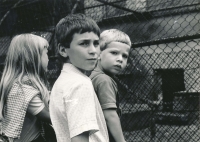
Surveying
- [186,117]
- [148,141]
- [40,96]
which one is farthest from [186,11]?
[40,96]

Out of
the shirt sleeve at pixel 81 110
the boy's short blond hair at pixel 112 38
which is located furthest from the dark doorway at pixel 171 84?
the shirt sleeve at pixel 81 110

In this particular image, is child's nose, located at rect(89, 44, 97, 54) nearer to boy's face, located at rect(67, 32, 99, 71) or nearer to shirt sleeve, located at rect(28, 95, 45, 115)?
boy's face, located at rect(67, 32, 99, 71)

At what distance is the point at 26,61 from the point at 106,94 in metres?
0.78

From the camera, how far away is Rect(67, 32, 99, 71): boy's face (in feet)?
5.15

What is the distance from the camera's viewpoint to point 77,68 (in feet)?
5.21

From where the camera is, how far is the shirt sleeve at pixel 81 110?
4.50 ft

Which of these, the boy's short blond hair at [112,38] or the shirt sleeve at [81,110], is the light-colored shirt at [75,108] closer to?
the shirt sleeve at [81,110]

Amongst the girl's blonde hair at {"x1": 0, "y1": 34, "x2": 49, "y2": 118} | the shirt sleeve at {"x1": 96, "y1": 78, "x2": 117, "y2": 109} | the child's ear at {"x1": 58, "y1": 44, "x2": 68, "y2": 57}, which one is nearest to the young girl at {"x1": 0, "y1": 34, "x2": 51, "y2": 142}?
the girl's blonde hair at {"x1": 0, "y1": 34, "x2": 49, "y2": 118}

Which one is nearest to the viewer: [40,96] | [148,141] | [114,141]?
[114,141]

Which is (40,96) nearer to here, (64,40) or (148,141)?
(64,40)

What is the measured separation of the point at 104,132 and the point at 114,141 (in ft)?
1.06

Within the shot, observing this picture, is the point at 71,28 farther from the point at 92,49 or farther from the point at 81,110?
the point at 81,110

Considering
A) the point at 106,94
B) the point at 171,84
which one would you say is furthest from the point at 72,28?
the point at 171,84

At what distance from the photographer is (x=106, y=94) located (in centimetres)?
183
